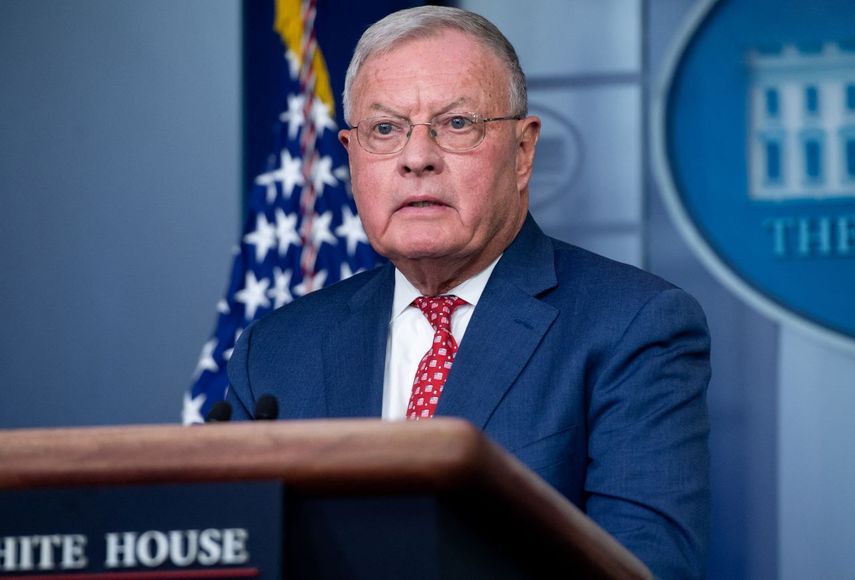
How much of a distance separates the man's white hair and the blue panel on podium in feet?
4.10

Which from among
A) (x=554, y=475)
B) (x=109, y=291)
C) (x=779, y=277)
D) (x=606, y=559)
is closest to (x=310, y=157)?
(x=109, y=291)

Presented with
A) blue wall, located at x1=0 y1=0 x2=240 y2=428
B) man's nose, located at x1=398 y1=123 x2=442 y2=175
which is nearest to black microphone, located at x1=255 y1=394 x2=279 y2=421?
man's nose, located at x1=398 y1=123 x2=442 y2=175

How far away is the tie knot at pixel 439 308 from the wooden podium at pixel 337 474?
107 cm

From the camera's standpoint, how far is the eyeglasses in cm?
198

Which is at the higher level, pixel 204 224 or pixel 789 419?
pixel 204 224

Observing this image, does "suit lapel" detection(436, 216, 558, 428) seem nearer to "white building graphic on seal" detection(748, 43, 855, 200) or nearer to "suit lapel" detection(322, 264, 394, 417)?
"suit lapel" detection(322, 264, 394, 417)

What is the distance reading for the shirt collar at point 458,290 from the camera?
6.69 feet

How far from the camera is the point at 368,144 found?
203 cm

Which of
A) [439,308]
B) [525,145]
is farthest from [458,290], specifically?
[525,145]

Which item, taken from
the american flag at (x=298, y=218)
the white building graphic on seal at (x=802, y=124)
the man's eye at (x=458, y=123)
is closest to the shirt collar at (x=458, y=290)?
the man's eye at (x=458, y=123)

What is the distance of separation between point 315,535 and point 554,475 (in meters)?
0.86

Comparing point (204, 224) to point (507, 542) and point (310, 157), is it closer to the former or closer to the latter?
point (310, 157)

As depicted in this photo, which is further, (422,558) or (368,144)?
(368,144)

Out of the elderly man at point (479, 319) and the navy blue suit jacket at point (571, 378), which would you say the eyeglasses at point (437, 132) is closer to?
the elderly man at point (479, 319)
